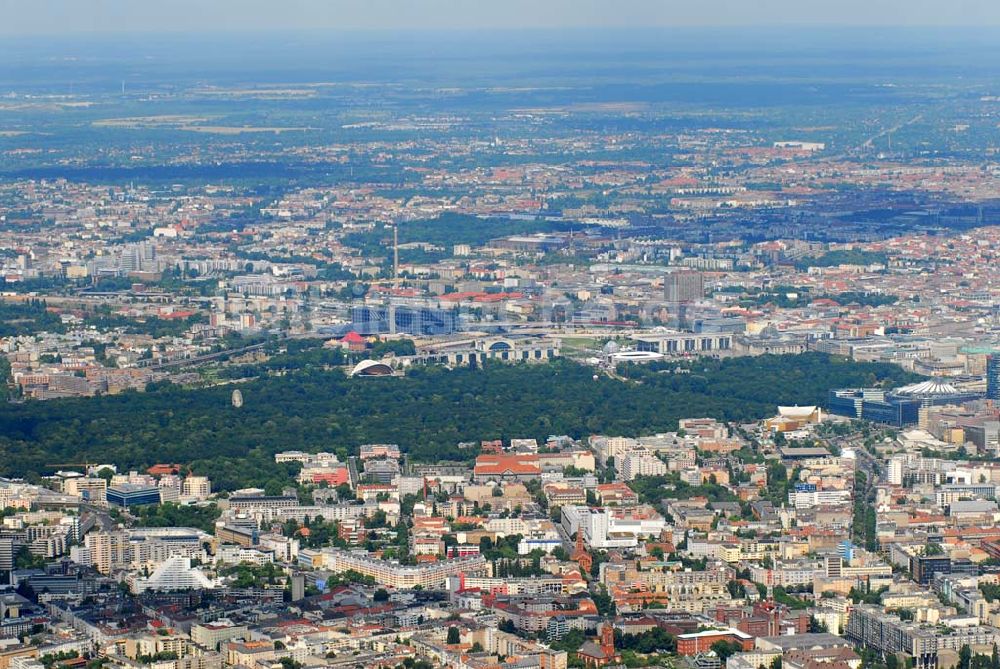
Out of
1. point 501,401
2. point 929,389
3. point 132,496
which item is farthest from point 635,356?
point 132,496

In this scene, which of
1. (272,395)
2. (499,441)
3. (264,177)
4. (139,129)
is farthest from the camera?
(139,129)

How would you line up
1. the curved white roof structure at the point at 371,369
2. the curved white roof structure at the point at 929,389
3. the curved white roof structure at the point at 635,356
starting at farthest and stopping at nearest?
the curved white roof structure at the point at 635,356 < the curved white roof structure at the point at 371,369 < the curved white roof structure at the point at 929,389

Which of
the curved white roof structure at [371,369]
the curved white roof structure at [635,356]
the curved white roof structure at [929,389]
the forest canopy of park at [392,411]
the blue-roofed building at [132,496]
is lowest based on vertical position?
the curved white roof structure at [635,356]

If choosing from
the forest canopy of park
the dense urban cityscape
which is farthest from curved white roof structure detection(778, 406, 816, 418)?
the forest canopy of park

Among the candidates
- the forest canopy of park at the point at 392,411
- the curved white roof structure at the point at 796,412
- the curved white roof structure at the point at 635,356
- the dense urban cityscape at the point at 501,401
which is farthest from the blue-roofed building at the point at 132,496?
the curved white roof structure at the point at 635,356

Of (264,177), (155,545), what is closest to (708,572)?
(155,545)

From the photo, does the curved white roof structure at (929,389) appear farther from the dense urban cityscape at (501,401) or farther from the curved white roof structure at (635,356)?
the curved white roof structure at (635,356)

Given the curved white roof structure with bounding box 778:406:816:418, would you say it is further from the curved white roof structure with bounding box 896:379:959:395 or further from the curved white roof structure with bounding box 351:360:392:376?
the curved white roof structure with bounding box 351:360:392:376

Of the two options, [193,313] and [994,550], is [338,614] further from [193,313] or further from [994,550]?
[193,313]
